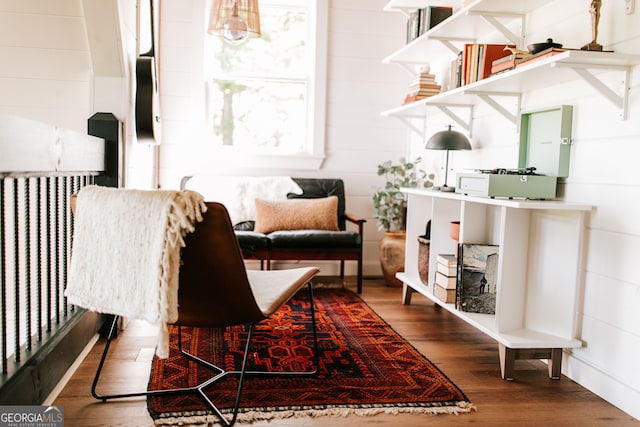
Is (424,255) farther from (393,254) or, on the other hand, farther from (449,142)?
(393,254)

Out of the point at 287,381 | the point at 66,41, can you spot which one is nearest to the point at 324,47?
the point at 66,41

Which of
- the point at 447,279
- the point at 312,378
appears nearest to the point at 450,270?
the point at 447,279

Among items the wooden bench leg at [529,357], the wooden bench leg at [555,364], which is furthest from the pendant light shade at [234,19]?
the wooden bench leg at [555,364]

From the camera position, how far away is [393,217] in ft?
15.1

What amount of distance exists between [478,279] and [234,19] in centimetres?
217

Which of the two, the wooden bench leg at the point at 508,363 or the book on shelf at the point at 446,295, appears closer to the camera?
the wooden bench leg at the point at 508,363

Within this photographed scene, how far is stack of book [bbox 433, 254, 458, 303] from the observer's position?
3262 mm

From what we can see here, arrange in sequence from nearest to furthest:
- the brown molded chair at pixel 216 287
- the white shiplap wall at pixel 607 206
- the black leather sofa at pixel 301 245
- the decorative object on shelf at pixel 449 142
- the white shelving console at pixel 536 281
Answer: the brown molded chair at pixel 216 287 < the white shiplap wall at pixel 607 206 < the white shelving console at pixel 536 281 < the decorative object on shelf at pixel 449 142 < the black leather sofa at pixel 301 245

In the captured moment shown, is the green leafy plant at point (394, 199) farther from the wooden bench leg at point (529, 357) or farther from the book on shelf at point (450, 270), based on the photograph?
the wooden bench leg at point (529, 357)

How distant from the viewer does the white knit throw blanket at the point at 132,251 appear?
1.83 m

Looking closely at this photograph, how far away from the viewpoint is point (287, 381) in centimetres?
246

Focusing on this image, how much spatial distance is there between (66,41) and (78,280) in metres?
1.65

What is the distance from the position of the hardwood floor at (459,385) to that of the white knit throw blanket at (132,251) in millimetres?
450

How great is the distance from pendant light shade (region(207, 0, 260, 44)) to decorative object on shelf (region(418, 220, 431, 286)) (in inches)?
66.6
